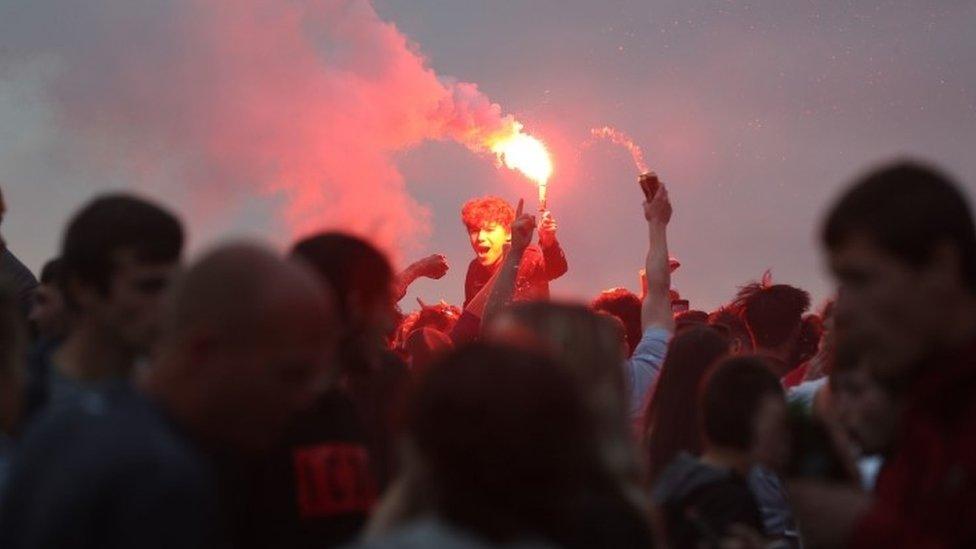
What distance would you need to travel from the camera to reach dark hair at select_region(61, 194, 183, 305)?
423 centimetres

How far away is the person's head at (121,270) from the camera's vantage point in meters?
4.19

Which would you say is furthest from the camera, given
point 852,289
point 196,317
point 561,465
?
point 852,289

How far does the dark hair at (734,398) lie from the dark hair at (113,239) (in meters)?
2.27

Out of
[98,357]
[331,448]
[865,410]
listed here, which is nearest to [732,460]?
[865,410]

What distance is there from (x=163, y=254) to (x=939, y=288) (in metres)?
2.43

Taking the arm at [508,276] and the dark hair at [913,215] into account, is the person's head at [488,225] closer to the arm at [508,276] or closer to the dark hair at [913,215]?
the arm at [508,276]

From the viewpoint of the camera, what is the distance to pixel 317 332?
3.08 meters

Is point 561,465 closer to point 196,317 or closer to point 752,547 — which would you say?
point 196,317

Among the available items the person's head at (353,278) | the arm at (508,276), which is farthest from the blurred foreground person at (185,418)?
the arm at (508,276)

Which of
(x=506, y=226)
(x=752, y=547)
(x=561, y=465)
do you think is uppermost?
(x=506, y=226)

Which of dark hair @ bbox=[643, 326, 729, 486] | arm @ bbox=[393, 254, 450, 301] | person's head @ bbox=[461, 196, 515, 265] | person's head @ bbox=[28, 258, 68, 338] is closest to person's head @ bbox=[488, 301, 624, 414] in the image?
person's head @ bbox=[28, 258, 68, 338]

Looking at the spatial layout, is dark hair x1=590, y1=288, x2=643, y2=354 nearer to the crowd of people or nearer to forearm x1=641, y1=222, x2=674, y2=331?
forearm x1=641, y1=222, x2=674, y2=331

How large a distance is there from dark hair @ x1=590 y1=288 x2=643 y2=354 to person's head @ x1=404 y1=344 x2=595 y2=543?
21.6 feet

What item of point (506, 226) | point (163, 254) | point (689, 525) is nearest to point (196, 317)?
point (163, 254)
